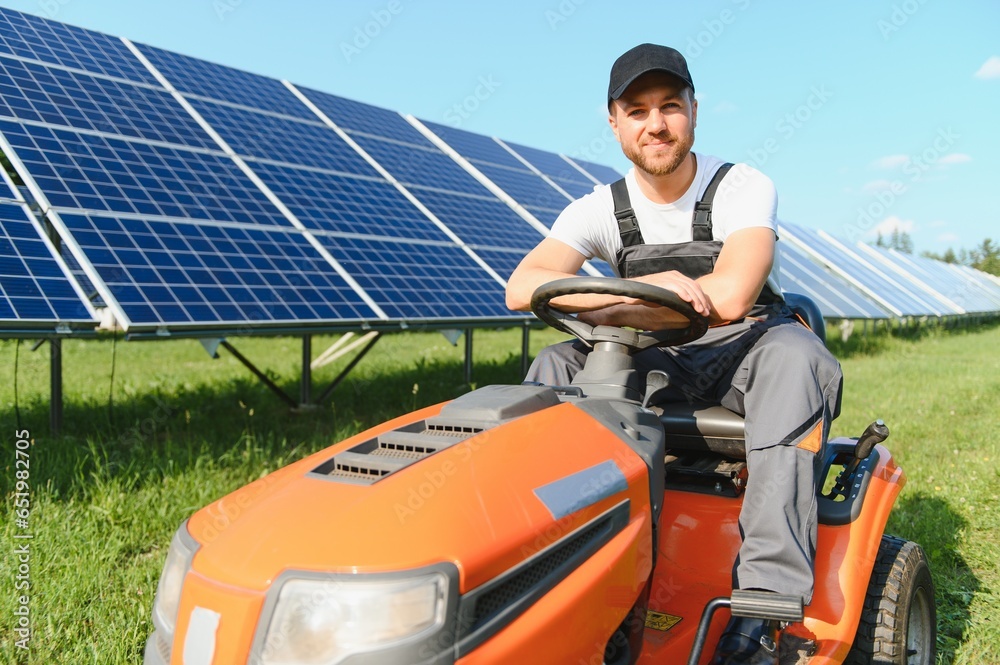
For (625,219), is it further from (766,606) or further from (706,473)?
(766,606)

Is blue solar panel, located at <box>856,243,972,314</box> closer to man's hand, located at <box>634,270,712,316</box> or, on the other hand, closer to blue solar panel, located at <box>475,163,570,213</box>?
blue solar panel, located at <box>475,163,570,213</box>

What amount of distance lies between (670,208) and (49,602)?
275 cm

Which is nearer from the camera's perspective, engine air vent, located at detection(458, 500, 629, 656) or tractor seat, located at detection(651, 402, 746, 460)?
engine air vent, located at detection(458, 500, 629, 656)

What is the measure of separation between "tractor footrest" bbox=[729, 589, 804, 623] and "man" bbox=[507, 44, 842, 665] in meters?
0.06

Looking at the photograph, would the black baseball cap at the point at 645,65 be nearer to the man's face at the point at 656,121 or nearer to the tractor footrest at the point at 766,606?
the man's face at the point at 656,121

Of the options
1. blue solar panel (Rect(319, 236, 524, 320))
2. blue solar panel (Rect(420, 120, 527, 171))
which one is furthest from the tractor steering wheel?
blue solar panel (Rect(420, 120, 527, 171))

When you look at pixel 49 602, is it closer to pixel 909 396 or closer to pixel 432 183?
pixel 432 183

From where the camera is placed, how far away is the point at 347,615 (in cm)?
125

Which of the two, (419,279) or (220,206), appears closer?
(220,206)

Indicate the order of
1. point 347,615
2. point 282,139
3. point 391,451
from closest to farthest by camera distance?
point 347,615 < point 391,451 < point 282,139

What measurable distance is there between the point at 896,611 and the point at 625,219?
1.49 metres

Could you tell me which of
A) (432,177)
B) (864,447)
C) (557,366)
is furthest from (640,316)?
(432,177)

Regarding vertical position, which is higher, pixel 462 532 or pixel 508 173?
pixel 508 173

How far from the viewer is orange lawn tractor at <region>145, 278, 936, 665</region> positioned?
127 cm
